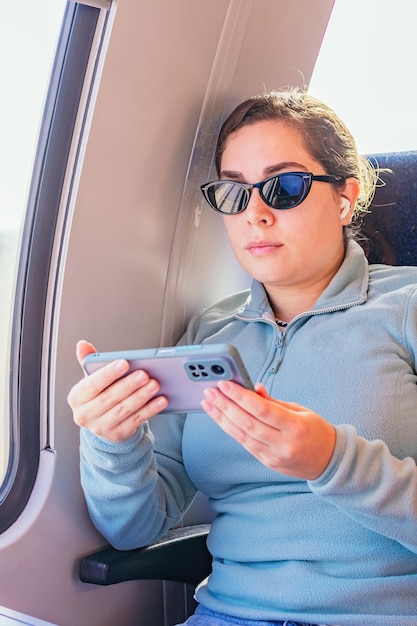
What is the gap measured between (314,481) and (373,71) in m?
1.55

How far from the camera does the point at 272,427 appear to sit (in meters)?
1.11

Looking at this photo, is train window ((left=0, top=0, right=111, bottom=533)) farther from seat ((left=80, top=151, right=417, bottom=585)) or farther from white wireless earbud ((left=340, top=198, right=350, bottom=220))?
white wireless earbud ((left=340, top=198, right=350, bottom=220))

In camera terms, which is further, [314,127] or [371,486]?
[314,127]

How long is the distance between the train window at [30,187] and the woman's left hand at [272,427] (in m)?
0.59

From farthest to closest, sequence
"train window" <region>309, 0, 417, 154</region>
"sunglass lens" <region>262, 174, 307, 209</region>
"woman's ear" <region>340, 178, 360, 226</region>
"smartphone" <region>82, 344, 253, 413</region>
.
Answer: "train window" <region>309, 0, 417, 154</region>
"woman's ear" <region>340, 178, 360, 226</region>
"sunglass lens" <region>262, 174, 307, 209</region>
"smartphone" <region>82, 344, 253, 413</region>

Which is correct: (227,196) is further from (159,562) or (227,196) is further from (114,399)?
(159,562)

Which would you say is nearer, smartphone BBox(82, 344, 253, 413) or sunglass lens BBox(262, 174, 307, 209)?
smartphone BBox(82, 344, 253, 413)

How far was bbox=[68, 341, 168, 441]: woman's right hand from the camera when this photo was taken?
118cm

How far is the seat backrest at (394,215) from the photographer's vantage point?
178 cm

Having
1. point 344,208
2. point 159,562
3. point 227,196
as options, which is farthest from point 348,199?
point 159,562

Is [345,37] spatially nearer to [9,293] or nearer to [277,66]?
[277,66]

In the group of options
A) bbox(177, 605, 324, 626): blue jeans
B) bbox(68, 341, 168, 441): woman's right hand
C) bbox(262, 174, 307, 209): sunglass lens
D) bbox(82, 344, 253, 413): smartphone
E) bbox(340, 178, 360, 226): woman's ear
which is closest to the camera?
bbox(82, 344, 253, 413): smartphone

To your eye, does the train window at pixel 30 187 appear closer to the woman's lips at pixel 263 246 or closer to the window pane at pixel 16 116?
the window pane at pixel 16 116

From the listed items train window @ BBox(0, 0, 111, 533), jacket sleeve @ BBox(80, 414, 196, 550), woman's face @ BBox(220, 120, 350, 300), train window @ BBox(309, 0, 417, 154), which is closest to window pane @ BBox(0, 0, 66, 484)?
train window @ BBox(0, 0, 111, 533)
